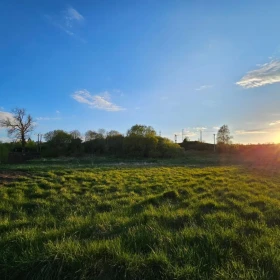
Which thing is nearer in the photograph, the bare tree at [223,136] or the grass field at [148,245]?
the grass field at [148,245]

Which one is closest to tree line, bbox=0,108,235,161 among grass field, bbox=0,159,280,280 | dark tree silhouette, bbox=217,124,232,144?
dark tree silhouette, bbox=217,124,232,144

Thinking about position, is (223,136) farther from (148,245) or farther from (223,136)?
(148,245)

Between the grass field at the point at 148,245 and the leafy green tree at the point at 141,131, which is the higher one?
the leafy green tree at the point at 141,131

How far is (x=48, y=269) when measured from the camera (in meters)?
3.22

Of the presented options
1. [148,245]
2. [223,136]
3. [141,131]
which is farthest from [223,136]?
[148,245]

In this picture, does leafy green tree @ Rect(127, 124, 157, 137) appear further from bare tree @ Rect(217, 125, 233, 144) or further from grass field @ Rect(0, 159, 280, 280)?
grass field @ Rect(0, 159, 280, 280)

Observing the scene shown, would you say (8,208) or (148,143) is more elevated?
(148,143)

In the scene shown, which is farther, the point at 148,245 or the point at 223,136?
the point at 223,136

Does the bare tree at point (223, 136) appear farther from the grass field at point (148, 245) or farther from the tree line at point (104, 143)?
the grass field at point (148, 245)

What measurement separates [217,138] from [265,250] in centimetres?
7370

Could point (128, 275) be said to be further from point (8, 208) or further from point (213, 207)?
point (8, 208)

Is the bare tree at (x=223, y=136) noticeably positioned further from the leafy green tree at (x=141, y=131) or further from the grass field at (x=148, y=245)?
the grass field at (x=148, y=245)

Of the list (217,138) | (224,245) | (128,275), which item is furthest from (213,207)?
(217,138)

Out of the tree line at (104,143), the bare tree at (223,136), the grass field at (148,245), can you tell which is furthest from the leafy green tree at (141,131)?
the grass field at (148,245)
